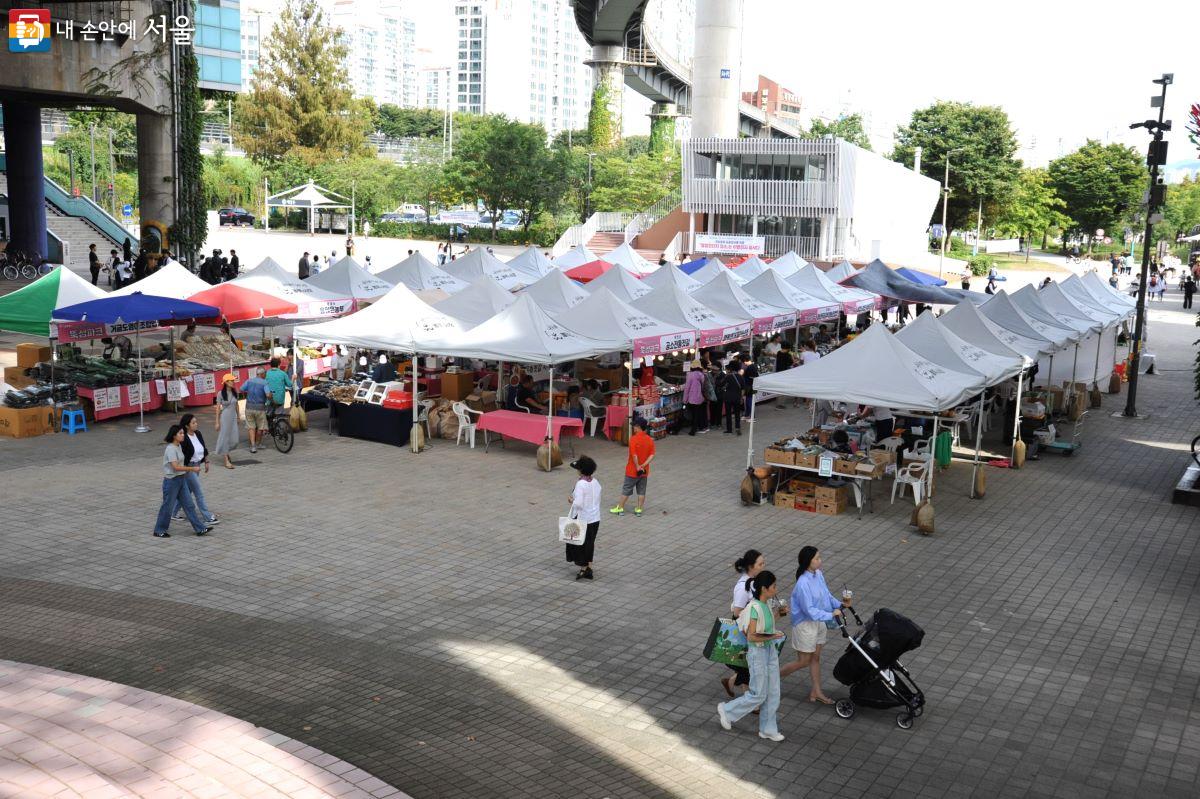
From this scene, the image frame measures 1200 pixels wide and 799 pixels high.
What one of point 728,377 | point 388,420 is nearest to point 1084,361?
point 728,377

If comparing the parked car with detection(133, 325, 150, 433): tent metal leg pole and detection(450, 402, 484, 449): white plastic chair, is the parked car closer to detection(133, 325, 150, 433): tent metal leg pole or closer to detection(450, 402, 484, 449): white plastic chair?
detection(133, 325, 150, 433): tent metal leg pole

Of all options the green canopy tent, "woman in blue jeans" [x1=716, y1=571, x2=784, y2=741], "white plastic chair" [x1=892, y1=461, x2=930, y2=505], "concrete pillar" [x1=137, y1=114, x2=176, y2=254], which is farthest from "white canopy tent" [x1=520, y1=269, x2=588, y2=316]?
"concrete pillar" [x1=137, y1=114, x2=176, y2=254]

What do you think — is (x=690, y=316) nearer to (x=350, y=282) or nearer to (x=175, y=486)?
(x=350, y=282)

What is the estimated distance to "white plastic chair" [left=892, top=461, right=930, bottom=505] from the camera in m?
15.0

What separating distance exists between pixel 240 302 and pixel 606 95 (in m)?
72.8

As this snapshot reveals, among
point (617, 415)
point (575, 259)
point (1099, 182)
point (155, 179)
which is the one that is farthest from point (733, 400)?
point (1099, 182)

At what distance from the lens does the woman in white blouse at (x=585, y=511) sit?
1119 cm

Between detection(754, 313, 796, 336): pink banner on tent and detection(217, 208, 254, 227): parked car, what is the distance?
A: 65200mm

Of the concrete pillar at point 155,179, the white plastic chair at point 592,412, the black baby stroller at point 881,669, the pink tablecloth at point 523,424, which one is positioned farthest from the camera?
the concrete pillar at point 155,179

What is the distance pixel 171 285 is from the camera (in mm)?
22141

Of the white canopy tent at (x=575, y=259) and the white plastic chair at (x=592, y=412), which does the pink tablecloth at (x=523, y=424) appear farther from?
the white canopy tent at (x=575, y=259)

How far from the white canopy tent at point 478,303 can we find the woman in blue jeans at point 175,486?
774cm

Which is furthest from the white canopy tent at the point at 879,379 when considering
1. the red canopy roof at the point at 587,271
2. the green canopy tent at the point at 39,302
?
the red canopy roof at the point at 587,271

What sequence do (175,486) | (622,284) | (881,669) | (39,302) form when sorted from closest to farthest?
1. (881,669)
2. (175,486)
3. (39,302)
4. (622,284)
